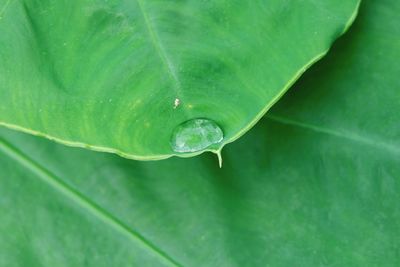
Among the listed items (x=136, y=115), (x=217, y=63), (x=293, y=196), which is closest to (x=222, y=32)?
(x=217, y=63)

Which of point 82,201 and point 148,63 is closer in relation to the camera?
point 148,63

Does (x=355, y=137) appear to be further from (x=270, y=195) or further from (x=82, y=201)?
(x=82, y=201)

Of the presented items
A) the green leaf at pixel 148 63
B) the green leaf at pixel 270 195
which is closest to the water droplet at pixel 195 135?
the green leaf at pixel 148 63

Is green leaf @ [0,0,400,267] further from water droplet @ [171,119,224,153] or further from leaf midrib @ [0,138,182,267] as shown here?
water droplet @ [171,119,224,153]

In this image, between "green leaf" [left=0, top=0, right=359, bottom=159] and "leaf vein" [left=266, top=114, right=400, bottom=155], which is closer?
"green leaf" [left=0, top=0, right=359, bottom=159]

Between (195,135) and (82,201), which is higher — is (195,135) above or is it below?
above

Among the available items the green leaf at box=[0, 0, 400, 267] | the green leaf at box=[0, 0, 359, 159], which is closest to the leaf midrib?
the green leaf at box=[0, 0, 400, 267]

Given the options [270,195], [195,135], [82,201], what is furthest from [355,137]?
[82,201]

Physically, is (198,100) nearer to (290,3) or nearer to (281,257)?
(290,3)
